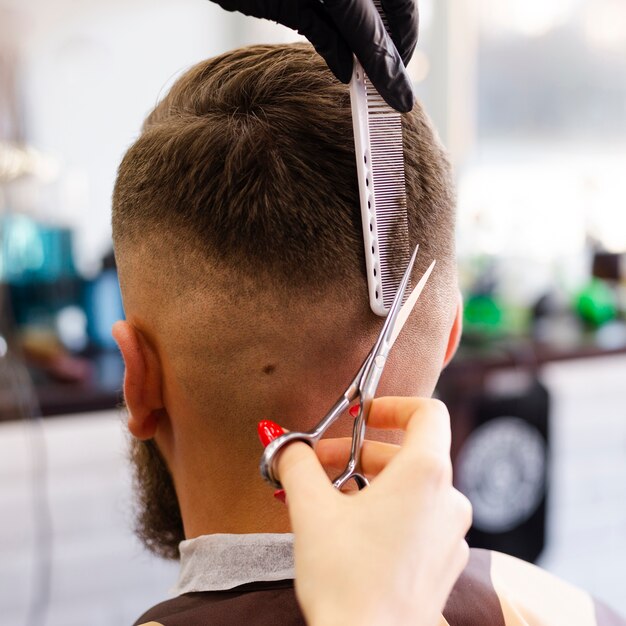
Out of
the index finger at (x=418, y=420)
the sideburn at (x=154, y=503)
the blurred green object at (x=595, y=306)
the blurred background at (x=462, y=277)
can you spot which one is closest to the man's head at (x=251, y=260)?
the index finger at (x=418, y=420)

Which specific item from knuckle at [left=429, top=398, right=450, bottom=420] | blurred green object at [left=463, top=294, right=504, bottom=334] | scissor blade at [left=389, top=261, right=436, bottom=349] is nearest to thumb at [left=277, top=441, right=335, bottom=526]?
knuckle at [left=429, top=398, right=450, bottom=420]

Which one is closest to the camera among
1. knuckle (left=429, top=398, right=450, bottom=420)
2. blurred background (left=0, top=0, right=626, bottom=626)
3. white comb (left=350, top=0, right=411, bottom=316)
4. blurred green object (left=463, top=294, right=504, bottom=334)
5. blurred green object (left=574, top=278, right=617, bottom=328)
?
knuckle (left=429, top=398, right=450, bottom=420)

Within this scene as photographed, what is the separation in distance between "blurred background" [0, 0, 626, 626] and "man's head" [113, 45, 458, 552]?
134cm

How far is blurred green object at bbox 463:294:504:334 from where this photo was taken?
9.94 feet

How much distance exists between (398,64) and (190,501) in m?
0.59

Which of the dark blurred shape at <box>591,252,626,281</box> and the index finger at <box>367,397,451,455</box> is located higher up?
the index finger at <box>367,397,451,455</box>

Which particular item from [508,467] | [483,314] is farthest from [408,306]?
[483,314]

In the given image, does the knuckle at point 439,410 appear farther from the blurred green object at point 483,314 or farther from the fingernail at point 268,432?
the blurred green object at point 483,314

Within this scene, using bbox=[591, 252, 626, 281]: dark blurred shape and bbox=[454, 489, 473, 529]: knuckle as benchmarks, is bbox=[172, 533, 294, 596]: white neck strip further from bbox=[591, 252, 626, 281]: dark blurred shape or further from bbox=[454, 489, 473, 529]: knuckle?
bbox=[591, 252, 626, 281]: dark blurred shape

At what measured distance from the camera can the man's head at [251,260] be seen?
796mm

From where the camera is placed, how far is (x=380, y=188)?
81cm

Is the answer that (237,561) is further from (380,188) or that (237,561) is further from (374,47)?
(374,47)

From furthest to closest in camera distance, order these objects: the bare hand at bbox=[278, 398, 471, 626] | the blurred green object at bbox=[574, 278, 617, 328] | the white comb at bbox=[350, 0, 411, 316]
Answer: the blurred green object at bbox=[574, 278, 617, 328] < the white comb at bbox=[350, 0, 411, 316] < the bare hand at bbox=[278, 398, 471, 626]

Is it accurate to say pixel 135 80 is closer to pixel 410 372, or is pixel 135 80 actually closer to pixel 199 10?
pixel 199 10
